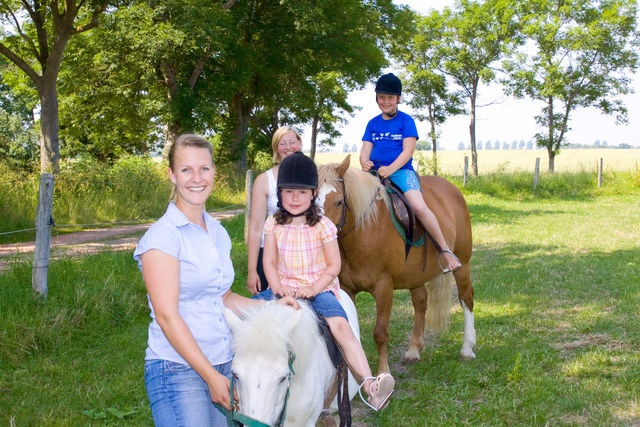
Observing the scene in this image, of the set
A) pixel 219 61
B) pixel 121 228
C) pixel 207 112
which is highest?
pixel 219 61

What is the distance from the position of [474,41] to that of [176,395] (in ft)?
120

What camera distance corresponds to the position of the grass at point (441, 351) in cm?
380

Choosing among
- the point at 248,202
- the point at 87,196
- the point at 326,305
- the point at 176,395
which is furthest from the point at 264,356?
the point at 87,196

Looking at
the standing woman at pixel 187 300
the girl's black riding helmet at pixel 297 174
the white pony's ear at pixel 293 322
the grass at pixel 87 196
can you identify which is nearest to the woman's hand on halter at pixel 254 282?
the girl's black riding helmet at pixel 297 174

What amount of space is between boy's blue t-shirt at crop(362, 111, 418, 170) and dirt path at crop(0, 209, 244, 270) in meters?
4.28

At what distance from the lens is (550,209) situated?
57.9 feet

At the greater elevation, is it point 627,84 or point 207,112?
point 627,84

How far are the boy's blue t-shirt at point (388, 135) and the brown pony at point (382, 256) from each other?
0.47 m

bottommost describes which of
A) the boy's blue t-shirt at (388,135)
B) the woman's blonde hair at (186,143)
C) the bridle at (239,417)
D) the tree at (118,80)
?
the bridle at (239,417)

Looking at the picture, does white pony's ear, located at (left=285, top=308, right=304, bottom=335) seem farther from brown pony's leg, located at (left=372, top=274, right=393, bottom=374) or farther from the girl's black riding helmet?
brown pony's leg, located at (left=372, top=274, right=393, bottom=374)

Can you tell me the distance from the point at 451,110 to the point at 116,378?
112ft

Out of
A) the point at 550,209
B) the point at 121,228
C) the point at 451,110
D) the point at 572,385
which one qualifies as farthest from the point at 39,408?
the point at 451,110

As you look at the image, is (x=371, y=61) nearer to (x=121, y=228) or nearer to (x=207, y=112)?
(x=207, y=112)

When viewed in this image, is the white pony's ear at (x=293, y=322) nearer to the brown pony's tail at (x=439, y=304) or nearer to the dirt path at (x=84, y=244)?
the brown pony's tail at (x=439, y=304)
